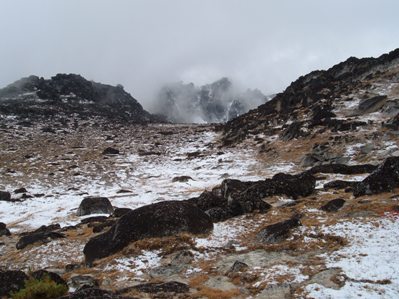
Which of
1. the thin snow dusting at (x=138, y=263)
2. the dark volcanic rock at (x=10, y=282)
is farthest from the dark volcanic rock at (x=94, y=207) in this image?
the dark volcanic rock at (x=10, y=282)

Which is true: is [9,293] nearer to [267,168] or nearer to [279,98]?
[267,168]

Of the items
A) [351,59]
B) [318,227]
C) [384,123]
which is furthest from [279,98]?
[318,227]

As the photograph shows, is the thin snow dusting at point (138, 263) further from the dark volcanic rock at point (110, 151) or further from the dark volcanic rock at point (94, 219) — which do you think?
the dark volcanic rock at point (110, 151)

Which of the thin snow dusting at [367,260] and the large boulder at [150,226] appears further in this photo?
the large boulder at [150,226]

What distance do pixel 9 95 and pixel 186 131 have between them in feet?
187

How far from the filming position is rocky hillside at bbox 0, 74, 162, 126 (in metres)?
83.9

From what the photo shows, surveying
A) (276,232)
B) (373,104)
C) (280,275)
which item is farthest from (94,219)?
(373,104)

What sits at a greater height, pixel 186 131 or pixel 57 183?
pixel 186 131

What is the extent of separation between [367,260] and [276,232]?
3.65 meters

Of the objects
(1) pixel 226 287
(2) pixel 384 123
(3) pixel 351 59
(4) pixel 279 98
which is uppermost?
(3) pixel 351 59

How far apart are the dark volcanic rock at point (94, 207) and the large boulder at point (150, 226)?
→ 10.8 metres

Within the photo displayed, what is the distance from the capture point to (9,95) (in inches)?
4097

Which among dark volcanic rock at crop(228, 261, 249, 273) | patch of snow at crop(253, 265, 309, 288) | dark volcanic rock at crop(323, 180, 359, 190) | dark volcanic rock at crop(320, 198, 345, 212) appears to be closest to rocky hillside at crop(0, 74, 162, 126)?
dark volcanic rock at crop(323, 180, 359, 190)

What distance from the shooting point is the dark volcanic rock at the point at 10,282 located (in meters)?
10.5
